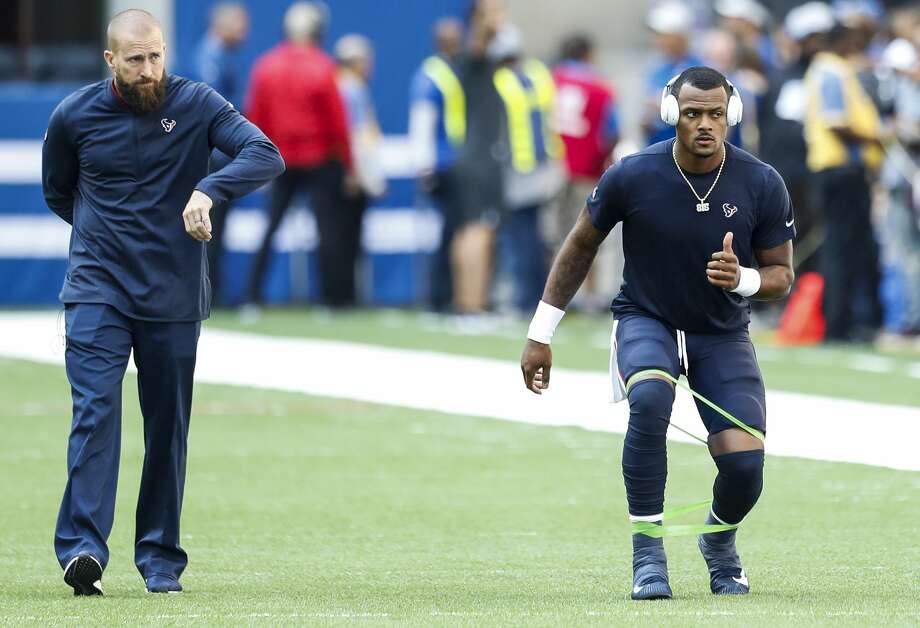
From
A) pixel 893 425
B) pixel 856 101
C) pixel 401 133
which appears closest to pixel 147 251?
pixel 893 425

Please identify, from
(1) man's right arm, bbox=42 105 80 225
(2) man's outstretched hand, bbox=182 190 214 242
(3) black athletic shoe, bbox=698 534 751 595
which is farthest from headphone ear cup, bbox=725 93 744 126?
(1) man's right arm, bbox=42 105 80 225

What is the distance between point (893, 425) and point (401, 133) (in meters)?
10.2

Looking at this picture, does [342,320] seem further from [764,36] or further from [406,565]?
[406,565]

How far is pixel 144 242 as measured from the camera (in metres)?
7.27

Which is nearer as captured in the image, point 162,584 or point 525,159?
point 162,584

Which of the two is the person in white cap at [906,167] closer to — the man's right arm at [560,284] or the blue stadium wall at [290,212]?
the blue stadium wall at [290,212]

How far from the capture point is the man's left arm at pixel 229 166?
6.95m

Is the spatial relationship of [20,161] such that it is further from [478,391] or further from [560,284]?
[560,284]

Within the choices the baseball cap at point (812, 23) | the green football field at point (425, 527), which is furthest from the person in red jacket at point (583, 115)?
the green football field at point (425, 527)

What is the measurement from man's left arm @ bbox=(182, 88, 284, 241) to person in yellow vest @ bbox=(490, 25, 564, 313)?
10.7m

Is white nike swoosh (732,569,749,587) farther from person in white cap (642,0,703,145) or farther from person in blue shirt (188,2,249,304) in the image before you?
person in blue shirt (188,2,249,304)

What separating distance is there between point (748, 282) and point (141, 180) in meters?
2.09

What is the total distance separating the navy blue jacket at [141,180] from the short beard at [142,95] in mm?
34

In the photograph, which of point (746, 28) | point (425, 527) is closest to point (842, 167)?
point (746, 28)
